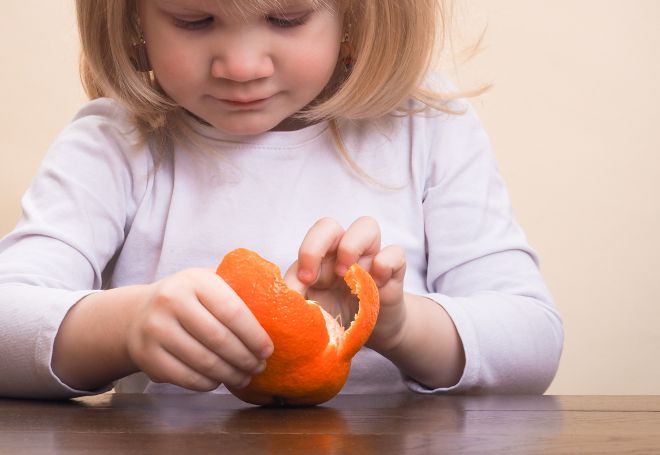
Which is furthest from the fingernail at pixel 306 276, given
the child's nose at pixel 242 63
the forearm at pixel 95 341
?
the child's nose at pixel 242 63

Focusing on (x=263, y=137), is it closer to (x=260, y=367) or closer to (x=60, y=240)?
(x=60, y=240)

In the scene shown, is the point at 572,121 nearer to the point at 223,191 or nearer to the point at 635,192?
the point at 635,192

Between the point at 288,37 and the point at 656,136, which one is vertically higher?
the point at 288,37

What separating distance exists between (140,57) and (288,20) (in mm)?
216

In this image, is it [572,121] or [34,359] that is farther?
[572,121]

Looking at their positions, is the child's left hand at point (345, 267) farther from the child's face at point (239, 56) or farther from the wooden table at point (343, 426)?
Result: the child's face at point (239, 56)

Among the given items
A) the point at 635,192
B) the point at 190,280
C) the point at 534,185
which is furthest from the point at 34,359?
the point at 635,192

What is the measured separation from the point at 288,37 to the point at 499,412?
1.34 ft

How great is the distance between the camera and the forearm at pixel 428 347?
2.77 ft

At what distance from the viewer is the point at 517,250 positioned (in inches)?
41.4

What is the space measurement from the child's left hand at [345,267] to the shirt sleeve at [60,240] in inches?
7.9

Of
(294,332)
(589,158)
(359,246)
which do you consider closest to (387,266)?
(359,246)

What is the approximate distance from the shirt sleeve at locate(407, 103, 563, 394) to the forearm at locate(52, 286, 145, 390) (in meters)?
0.29

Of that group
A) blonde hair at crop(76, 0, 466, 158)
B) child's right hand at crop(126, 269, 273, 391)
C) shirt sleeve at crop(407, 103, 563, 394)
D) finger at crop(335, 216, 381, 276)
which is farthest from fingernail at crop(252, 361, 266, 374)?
blonde hair at crop(76, 0, 466, 158)
